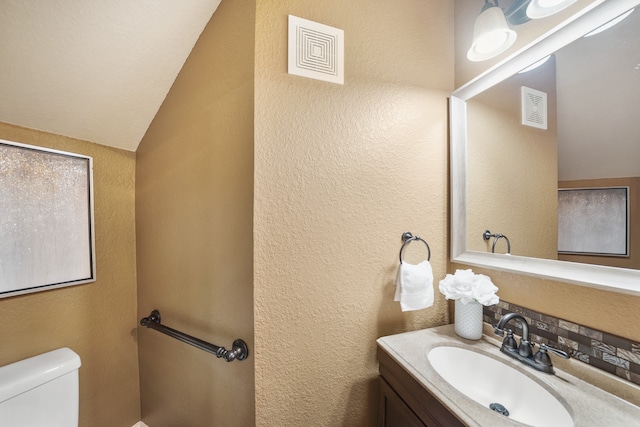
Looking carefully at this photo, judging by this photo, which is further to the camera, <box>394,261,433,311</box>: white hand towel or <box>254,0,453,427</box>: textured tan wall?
<box>394,261,433,311</box>: white hand towel

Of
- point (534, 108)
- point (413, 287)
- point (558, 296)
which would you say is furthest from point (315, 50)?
point (558, 296)

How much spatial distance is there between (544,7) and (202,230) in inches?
58.1

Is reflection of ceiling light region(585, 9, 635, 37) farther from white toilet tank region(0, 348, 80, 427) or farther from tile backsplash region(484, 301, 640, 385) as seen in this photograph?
white toilet tank region(0, 348, 80, 427)

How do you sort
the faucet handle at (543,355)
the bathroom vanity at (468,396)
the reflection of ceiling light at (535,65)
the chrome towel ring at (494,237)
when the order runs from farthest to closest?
the chrome towel ring at (494,237) < the reflection of ceiling light at (535,65) < the faucet handle at (543,355) < the bathroom vanity at (468,396)

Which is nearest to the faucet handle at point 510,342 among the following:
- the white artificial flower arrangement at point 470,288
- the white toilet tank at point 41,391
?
the white artificial flower arrangement at point 470,288

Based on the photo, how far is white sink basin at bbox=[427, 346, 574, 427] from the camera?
25.8 inches

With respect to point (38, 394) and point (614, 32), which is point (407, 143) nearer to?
point (614, 32)

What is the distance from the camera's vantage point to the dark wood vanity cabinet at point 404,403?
64 centimetres

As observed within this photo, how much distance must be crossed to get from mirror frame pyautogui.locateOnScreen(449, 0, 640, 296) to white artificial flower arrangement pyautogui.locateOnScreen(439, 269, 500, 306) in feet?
0.34

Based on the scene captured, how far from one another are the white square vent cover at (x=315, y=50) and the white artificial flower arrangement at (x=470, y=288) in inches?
36.2

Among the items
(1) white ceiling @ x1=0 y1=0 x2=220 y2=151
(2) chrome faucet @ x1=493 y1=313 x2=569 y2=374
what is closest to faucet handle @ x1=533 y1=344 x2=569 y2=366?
(2) chrome faucet @ x1=493 y1=313 x2=569 y2=374

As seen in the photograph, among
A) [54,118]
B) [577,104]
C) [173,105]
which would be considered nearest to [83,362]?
[54,118]

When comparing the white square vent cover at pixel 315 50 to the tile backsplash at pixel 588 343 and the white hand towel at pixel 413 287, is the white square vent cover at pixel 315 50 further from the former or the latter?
the tile backsplash at pixel 588 343

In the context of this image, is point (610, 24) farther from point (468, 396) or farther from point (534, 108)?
point (468, 396)
